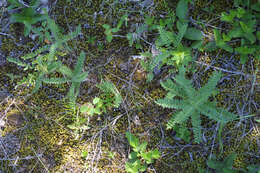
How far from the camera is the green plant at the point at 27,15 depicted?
3334mm

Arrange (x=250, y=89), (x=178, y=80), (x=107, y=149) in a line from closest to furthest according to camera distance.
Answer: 1. (x=178, y=80)
2. (x=250, y=89)
3. (x=107, y=149)

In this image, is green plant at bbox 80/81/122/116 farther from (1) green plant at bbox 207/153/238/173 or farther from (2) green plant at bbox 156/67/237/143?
(1) green plant at bbox 207/153/238/173

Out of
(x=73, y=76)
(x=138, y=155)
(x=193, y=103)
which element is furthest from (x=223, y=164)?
(x=73, y=76)

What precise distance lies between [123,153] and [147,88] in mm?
972

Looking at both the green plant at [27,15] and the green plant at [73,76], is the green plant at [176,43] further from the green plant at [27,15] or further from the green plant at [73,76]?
the green plant at [27,15]

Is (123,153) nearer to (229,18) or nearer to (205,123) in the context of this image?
(205,123)

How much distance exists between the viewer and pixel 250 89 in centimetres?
310

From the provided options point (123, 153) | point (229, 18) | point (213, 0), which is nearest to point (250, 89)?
point (229, 18)

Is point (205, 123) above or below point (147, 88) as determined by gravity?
below

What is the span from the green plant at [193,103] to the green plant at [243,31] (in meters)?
0.48

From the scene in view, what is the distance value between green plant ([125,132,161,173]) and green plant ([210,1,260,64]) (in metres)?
1.66

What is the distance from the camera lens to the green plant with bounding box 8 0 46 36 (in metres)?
3.33

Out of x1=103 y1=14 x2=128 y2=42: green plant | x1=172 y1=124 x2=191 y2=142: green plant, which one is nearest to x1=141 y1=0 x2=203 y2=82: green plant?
x1=103 y1=14 x2=128 y2=42: green plant

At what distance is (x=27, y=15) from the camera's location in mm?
3359
